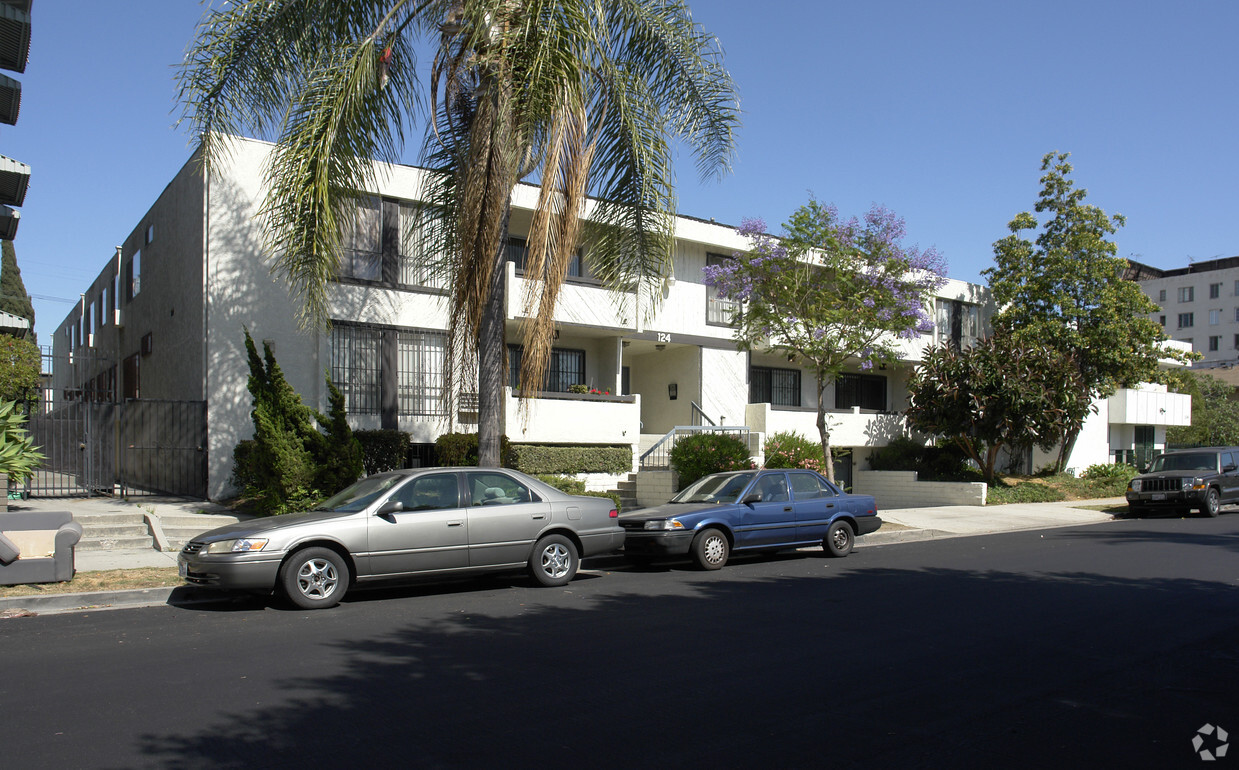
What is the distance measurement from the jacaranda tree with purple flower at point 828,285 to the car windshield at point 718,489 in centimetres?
713

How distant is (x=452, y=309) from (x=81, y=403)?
9.34 meters

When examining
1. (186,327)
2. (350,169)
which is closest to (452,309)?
(350,169)

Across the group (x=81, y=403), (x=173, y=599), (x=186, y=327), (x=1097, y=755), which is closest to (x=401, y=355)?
(x=186, y=327)

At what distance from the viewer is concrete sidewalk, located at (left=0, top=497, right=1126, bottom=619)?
30.1 ft

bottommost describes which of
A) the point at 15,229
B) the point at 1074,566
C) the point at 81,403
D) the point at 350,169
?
the point at 1074,566

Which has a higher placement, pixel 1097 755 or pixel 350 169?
pixel 350 169

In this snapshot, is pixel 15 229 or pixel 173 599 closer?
pixel 173 599

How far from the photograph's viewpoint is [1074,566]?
12.1 m

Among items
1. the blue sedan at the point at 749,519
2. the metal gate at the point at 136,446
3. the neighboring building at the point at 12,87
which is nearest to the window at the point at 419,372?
the metal gate at the point at 136,446

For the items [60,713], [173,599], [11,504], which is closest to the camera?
[60,713]

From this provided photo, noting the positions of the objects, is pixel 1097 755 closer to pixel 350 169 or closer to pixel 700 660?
pixel 700 660

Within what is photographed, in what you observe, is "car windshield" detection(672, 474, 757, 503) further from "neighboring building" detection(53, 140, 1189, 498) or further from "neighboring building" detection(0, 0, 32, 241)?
"neighboring building" detection(0, 0, 32, 241)

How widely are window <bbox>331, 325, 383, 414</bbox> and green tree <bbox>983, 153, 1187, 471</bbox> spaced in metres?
19.1

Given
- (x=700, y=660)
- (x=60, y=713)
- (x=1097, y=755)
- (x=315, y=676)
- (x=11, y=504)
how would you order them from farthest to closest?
(x=11, y=504) < (x=700, y=660) < (x=315, y=676) < (x=60, y=713) < (x=1097, y=755)
